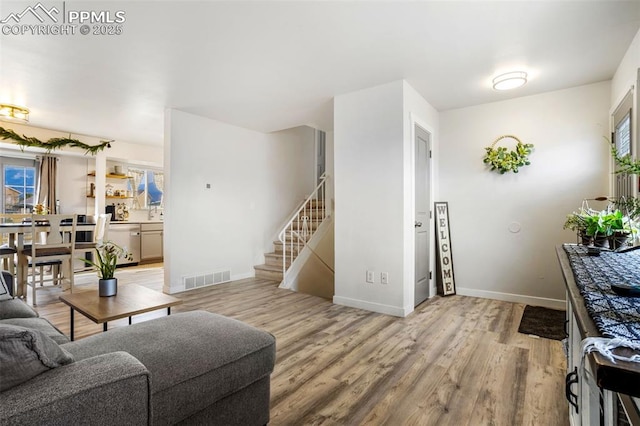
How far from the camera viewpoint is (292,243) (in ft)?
16.9

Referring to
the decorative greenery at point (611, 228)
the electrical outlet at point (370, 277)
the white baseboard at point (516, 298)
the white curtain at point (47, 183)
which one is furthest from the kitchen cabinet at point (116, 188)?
the decorative greenery at point (611, 228)

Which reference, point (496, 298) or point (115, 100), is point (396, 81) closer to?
point (496, 298)

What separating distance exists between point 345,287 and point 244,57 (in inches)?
106

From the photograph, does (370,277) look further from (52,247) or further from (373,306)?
(52,247)

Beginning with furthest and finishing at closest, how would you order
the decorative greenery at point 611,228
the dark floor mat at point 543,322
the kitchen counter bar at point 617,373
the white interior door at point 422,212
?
1. the white interior door at point 422,212
2. the dark floor mat at point 543,322
3. the decorative greenery at point 611,228
4. the kitchen counter bar at point 617,373

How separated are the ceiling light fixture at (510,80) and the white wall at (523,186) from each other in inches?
29.3

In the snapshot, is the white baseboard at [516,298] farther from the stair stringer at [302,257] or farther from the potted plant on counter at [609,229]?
the stair stringer at [302,257]

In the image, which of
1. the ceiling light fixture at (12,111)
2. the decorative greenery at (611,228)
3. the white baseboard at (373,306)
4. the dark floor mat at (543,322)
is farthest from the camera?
the ceiling light fixture at (12,111)

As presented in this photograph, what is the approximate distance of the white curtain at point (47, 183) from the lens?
580 centimetres

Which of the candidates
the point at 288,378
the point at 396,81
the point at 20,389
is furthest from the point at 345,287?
the point at 20,389

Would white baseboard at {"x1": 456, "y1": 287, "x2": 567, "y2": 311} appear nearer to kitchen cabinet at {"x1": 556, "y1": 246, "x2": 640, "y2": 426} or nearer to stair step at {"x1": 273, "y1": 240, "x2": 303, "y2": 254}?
stair step at {"x1": 273, "y1": 240, "x2": 303, "y2": 254}

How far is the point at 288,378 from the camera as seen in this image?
208cm

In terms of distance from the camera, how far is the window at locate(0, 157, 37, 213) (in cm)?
569

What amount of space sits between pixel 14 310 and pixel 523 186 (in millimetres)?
4815
